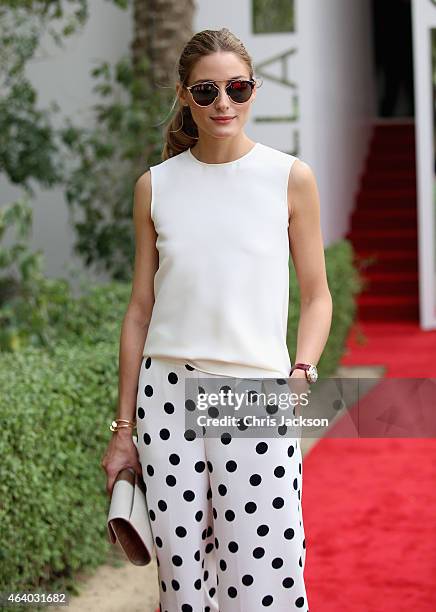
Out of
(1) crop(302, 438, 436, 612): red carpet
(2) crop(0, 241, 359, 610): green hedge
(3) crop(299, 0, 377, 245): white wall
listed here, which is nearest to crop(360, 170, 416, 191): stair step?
(3) crop(299, 0, 377, 245): white wall

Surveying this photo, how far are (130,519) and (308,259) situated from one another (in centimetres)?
67

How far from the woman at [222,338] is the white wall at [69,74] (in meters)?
6.88

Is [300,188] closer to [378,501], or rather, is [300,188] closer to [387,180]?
[378,501]

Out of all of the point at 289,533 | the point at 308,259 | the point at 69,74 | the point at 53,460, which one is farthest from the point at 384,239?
the point at 289,533

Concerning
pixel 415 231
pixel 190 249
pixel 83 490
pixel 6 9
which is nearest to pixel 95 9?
pixel 6 9

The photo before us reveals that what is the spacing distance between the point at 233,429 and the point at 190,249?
0.39 m

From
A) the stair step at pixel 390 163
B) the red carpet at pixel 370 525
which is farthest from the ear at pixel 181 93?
the stair step at pixel 390 163

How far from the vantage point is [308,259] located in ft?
7.32

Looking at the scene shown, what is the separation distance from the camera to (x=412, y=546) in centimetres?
421

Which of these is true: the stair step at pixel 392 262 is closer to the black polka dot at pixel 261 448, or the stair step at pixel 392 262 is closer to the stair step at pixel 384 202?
the stair step at pixel 384 202

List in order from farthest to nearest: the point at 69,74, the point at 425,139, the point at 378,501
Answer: the point at 425,139
the point at 69,74
the point at 378,501

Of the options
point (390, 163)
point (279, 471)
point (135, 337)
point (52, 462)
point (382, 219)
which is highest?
point (390, 163)

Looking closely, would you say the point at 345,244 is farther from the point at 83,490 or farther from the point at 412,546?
the point at 83,490

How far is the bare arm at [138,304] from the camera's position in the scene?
88.5 inches
